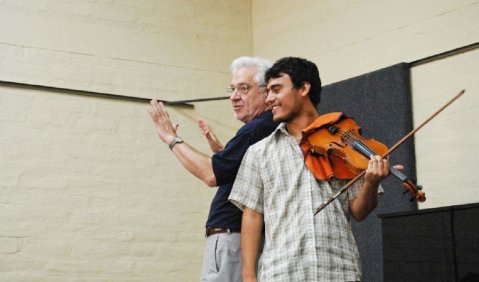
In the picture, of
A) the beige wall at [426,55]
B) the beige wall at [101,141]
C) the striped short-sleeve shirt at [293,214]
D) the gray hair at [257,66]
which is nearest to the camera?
the striped short-sleeve shirt at [293,214]

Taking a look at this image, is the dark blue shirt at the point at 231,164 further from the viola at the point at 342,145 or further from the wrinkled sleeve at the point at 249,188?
the viola at the point at 342,145

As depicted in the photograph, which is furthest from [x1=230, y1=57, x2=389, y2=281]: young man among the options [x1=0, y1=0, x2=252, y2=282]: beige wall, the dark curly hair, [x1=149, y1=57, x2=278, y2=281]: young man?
[x1=0, y1=0, x2=252, y2=282]: beige wall

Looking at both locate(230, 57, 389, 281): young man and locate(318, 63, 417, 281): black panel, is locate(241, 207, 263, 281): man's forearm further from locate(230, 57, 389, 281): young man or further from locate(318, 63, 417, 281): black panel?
locate(318, 63, 417, 281): black panel

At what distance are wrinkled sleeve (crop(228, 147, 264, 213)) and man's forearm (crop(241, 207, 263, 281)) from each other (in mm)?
27

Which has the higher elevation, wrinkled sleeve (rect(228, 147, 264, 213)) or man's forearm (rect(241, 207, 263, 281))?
wrinkled sleeve (rect(228, 147, 264, 213))

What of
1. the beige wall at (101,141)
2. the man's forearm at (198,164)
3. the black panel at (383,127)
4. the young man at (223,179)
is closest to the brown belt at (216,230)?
the young man at (223,179)

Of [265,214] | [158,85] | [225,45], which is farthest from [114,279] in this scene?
[265,214]

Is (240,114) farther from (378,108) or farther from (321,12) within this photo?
(321,12)

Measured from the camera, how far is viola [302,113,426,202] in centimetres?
239

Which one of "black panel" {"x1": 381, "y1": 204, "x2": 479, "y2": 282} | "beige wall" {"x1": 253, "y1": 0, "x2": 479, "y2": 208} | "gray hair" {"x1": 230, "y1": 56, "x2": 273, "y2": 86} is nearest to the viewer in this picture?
"black panel" {"x1": 381, "y1": 204, "x2": 479, "y2": 282}

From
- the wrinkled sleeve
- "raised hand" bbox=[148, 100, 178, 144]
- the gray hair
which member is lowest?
the wrinkled sleeve

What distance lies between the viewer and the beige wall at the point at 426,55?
12.3 ft

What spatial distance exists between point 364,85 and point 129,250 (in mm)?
1667

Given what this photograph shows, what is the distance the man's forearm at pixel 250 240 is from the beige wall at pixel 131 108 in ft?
5.16
